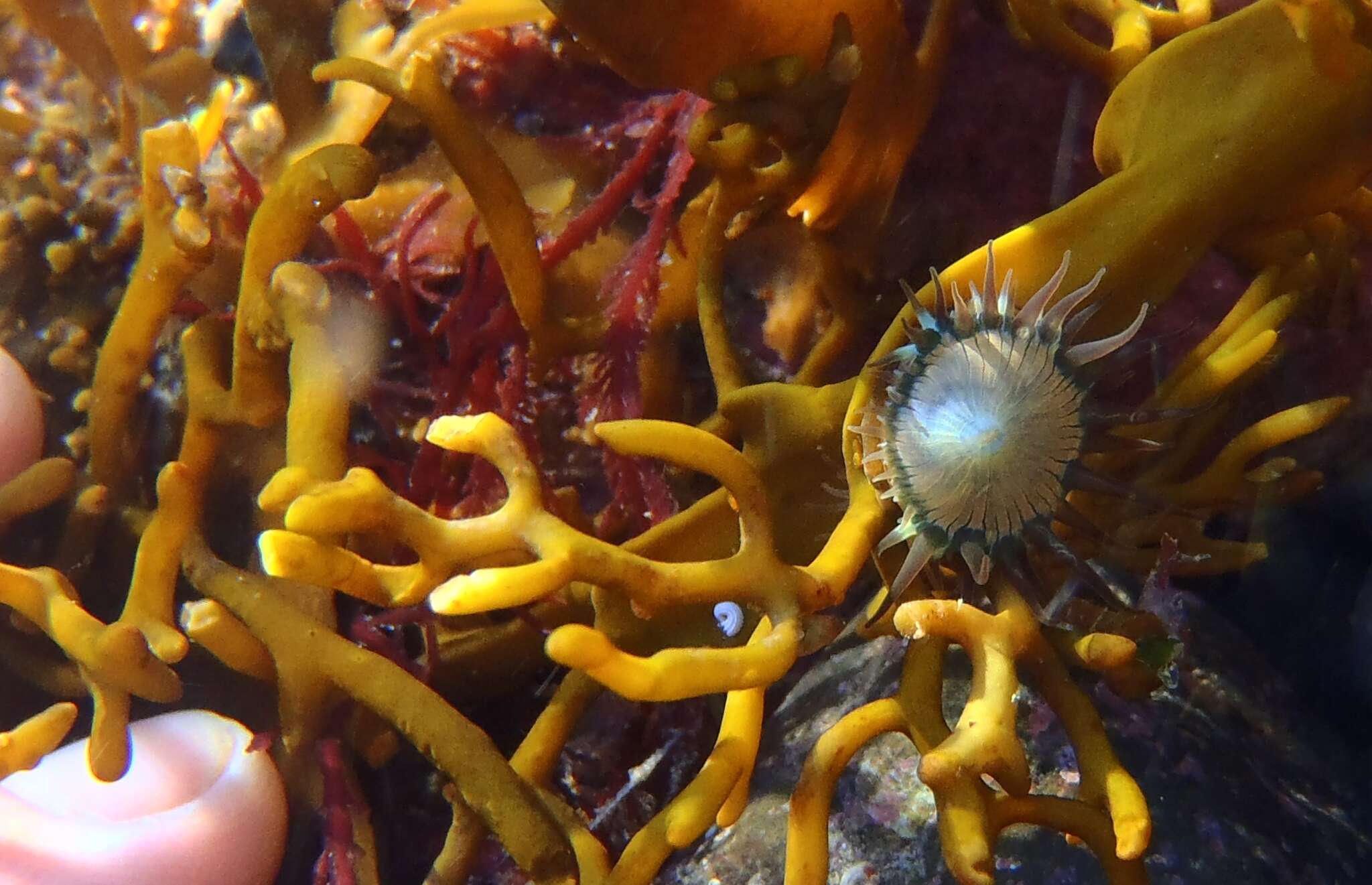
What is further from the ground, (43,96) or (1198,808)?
(43,96)

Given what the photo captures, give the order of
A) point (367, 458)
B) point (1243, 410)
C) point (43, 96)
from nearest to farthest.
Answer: point (367, 458) < point (1243, 410) < point (43, 96)

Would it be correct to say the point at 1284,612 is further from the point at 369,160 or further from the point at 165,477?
the point at 165,477

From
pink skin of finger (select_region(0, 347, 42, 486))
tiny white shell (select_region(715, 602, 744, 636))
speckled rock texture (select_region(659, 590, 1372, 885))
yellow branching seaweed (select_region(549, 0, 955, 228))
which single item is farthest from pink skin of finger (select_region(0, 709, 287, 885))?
yellow branching seaweed (select_region(549, 0, 955, 228))

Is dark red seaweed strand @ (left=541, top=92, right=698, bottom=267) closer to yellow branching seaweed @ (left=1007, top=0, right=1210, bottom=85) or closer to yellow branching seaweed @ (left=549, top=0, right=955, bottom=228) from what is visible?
yellow branching seaweed @ (left=549, top=0, right=955, bottom=228)

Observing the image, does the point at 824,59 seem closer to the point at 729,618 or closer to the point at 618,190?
the point at 618,190

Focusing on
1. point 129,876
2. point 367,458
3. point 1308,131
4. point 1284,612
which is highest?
point 1308,131

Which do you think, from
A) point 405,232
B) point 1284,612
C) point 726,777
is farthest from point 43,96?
point 1284,612
